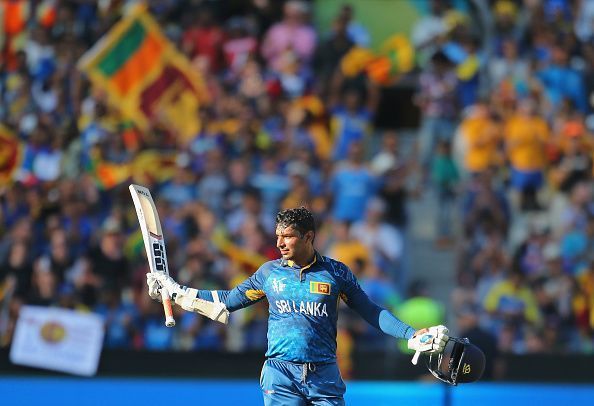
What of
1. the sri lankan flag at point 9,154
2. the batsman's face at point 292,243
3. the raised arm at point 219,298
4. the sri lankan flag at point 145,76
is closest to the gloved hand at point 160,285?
the raised arm at point 219,298

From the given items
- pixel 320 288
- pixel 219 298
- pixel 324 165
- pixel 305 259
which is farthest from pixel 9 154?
pixel 320 288

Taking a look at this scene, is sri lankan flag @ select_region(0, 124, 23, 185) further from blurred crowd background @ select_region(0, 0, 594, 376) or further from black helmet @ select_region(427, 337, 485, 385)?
black helmet @ select_region(427, 337, 485, 385)

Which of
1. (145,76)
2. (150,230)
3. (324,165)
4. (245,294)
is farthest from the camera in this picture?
(145,76)

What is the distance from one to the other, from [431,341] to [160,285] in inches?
75.6

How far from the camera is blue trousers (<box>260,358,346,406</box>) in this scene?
7.93m

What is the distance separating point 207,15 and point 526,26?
4471 mm

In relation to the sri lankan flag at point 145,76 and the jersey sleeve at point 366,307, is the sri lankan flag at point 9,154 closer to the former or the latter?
the sri lankan flag at point 145,76

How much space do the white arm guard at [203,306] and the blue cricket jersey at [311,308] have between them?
1.00 ft

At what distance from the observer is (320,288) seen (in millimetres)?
7984

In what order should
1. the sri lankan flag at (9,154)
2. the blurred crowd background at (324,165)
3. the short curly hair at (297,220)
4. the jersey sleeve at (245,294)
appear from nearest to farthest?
the short curly hair at (297,220), the jersey sleeve at (245,294), the blurred crowd background at (324,165), the sri lankan flag at (9,154)

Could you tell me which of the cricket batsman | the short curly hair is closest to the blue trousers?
the cricket batsman

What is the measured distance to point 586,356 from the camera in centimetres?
1305

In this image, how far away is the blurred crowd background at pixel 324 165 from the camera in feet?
46.9

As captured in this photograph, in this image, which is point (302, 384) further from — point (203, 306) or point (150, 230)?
point (150, 230)
